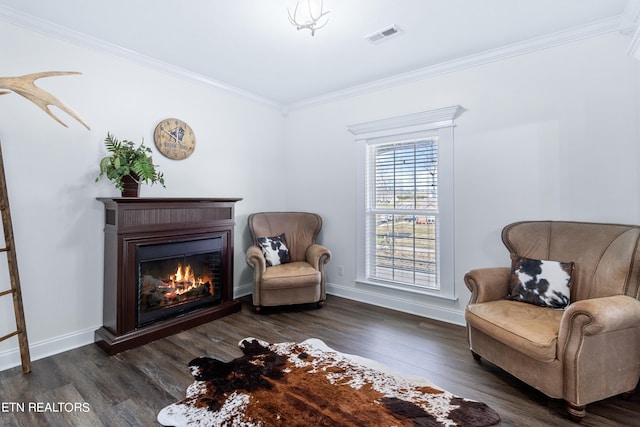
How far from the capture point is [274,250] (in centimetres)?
380

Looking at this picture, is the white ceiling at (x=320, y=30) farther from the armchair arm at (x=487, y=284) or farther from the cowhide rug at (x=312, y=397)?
the cowhide rug at (x=312, y=397)

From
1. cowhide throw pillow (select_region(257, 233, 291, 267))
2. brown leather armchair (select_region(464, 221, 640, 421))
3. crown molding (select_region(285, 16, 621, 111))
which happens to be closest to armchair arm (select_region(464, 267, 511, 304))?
brown leather armchair (select_region(464, 221, 640, 421))

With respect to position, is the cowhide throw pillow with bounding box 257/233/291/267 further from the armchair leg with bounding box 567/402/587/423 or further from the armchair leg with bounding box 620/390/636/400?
the armchair leg with bounding box 620/390/636/400

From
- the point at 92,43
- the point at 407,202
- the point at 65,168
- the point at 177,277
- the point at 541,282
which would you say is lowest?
the point at 177,277

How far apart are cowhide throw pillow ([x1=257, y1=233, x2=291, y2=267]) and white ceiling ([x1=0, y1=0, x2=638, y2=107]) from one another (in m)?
1.93

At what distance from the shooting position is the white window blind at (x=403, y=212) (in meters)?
3.41

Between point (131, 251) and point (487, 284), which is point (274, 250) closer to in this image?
point (131, 251)

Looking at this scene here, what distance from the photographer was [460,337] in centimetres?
287

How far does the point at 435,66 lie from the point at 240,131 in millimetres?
2444

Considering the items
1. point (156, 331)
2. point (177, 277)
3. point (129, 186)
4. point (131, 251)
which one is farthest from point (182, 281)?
point (129, 186)

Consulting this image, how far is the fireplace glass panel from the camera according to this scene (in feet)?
9.26

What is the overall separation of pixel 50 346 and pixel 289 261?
235cm

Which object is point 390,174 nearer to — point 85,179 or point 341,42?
point 341,42

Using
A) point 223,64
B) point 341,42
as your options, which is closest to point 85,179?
point 223,64
